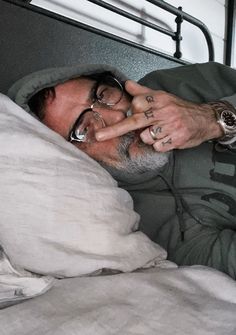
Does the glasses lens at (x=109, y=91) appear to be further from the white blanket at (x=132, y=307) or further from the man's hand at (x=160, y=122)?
the white blanket at (x=132, y=307)

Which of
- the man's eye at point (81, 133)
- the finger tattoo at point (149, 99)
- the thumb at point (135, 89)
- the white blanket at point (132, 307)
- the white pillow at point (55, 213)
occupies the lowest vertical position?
the white blanket at point (132, 307)

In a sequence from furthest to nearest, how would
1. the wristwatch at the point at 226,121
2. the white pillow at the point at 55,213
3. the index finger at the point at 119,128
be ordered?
the wristwatch at the point at 226,121, the index finger at the point at 119,128, the white pillow at the point at 55,213

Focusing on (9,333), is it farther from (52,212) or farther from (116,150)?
(116,150)

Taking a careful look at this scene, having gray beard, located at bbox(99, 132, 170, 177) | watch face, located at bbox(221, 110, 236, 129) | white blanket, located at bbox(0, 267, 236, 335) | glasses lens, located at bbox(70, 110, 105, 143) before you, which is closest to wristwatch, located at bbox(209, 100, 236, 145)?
watch face, located at bbox(221, 110, 236, 129)

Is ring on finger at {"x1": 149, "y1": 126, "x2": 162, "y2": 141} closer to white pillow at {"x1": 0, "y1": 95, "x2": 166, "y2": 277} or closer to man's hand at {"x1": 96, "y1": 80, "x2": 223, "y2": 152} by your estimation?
man's hand at {"x1": 96, "y1": 80, "x2": 223, "y2": 152}

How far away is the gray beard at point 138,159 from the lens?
0.83 meters

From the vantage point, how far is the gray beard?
0.83 metres

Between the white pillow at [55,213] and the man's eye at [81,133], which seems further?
the man's eye at [81,133]

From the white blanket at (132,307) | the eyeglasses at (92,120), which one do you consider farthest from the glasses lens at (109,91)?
the white blanket at (132,307)

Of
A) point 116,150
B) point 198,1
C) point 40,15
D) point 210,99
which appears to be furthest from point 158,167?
point 198,1

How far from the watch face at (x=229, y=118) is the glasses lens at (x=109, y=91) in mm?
251

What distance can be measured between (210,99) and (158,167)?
33cm

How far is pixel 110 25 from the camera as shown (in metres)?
1.65

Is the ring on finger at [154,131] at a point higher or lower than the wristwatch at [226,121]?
lower
